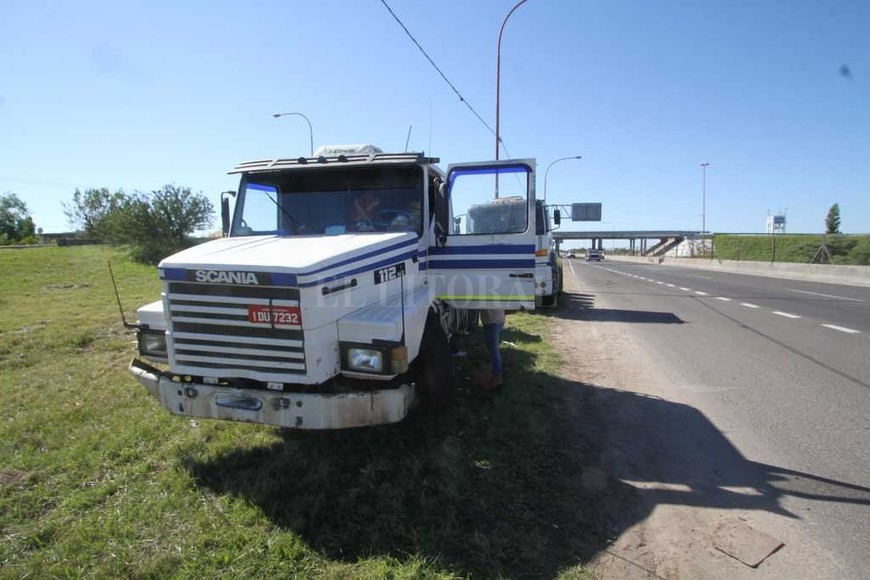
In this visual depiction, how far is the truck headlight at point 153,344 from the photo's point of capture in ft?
13.2

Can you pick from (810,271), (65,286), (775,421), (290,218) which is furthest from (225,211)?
(810,271)

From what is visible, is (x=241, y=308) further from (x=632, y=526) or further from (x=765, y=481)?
(x=765, y=481)

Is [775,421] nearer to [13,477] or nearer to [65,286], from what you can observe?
[13,477]

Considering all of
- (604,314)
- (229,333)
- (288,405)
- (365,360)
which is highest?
(229,333)

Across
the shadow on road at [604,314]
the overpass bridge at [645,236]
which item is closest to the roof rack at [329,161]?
the shadow on road at [604,314]

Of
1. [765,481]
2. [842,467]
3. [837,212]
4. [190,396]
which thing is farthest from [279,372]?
[837,212]

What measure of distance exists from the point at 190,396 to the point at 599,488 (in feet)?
10.5

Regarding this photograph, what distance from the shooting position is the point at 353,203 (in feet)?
16.9

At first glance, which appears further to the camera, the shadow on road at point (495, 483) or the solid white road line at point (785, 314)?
the solid white road line at point (785, 314)

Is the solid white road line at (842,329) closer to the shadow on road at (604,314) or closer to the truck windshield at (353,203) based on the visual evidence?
the shadow on road at (604,314)

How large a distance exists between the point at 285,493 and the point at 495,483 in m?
1.56

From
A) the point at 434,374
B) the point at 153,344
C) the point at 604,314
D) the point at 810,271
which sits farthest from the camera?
the point at 810,271

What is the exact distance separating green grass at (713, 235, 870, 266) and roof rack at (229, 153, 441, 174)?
36.0 metres

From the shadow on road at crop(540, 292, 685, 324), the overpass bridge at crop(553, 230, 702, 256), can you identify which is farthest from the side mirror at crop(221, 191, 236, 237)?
the overpass bridge at crop(553, 230, 702, 256)
